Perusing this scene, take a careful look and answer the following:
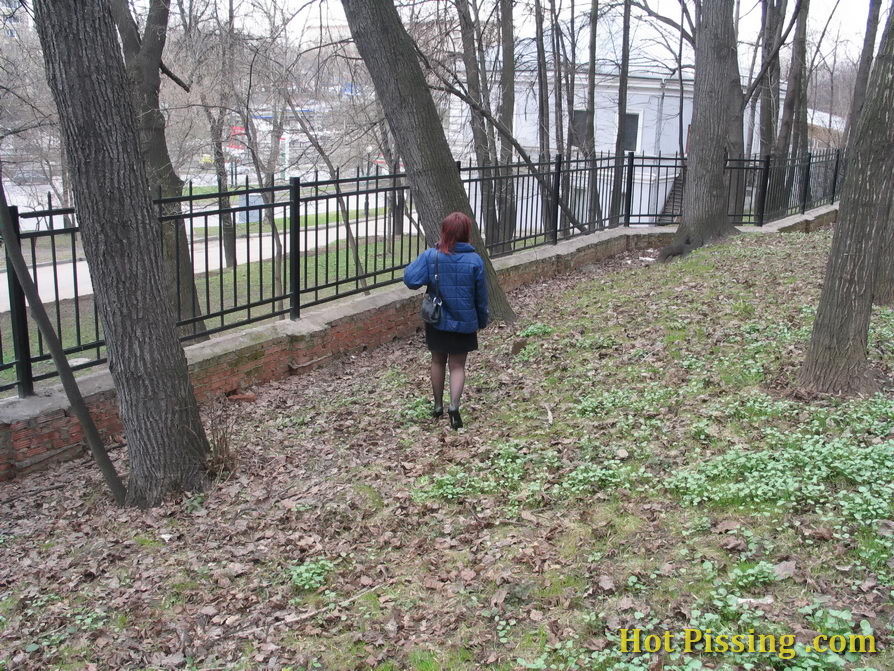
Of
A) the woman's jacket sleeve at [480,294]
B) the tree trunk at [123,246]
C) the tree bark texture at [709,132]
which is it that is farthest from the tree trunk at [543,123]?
the tree trunk at [123,246]

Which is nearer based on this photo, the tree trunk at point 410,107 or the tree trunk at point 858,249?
Answer: the tree trunk at point 858,249

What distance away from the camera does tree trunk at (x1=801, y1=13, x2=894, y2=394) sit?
486 centimetres

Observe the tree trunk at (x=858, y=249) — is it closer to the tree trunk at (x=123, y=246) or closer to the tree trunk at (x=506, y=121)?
the tree trunk at (x=123, y=246)

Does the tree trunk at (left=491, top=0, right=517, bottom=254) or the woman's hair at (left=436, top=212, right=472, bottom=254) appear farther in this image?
the tree trunk at (left=491, top=0, right=517, bottom=254)

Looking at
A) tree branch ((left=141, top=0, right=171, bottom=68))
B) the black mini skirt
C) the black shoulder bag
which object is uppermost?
tree branch ((left=141, top=0, right=171, bottom=68))

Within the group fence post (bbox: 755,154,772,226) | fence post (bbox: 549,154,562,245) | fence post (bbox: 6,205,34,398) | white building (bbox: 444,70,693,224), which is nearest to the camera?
fence post (bbox: 6,205,34,398)

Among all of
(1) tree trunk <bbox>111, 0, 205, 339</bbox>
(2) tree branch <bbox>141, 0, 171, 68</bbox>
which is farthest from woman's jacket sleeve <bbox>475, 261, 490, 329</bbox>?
(2) tree branch <bbox>141, 0, 171, 68</bbox>

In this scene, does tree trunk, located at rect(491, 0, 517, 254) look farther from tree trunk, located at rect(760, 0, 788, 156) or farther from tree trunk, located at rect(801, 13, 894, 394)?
tree trunk, located at rect(760, 0, 788, 156)

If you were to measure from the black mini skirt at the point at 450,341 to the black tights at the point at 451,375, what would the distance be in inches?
2.1

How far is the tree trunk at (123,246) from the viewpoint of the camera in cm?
458

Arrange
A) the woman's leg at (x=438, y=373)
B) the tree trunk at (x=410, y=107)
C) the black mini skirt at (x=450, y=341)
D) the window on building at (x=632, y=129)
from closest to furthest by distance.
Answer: the black mini skirt at (x=450, y=341) → the woman's leg at (x=438, y=373) → the tree trunk at (x=410, y=107) → the window on building at (x=632, y=129)

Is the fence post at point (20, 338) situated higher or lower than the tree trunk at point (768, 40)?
lower

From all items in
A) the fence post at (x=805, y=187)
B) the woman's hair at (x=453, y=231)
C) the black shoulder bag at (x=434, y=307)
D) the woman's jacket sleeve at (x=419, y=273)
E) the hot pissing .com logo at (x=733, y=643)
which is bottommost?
the hot pissing .com logo at (x=733, y=643)

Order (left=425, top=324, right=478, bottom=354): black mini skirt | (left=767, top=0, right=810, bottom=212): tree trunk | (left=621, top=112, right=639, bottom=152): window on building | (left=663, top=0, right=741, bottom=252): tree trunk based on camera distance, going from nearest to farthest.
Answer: (left=425, top=324, right=478, bottom=354): black mini skirt → (left=663, top=0, right=741, bottom=252): tree trunk → (left=767, top=0, right=810, bottom=212): tree trunk → (left=621, top=112, right=639, bottom=152): window on building
